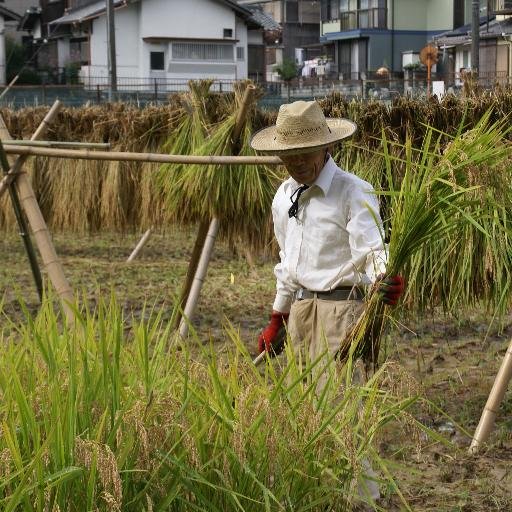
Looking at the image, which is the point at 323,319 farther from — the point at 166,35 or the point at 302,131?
the point at 166,35

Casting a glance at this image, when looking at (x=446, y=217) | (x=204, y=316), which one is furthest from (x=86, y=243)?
(x=446, y=217)

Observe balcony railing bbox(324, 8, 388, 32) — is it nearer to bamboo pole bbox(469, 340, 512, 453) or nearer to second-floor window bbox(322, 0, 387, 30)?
second-floor window bbox(322, 0, 387, 30)

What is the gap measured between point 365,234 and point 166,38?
47149mm

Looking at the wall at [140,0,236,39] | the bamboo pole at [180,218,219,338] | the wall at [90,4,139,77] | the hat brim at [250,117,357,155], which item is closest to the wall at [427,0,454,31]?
the wall at [140,0,236,39]

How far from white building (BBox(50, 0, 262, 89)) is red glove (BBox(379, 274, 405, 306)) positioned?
1770 inches

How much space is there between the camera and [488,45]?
41.6 metres

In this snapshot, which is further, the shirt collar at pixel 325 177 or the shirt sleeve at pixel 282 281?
the shirt sleeve at pixel 282 281

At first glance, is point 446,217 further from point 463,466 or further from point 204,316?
point 204,316

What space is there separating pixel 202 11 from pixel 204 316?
4388cm

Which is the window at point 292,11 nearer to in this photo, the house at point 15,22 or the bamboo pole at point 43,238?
the house at point 15,22

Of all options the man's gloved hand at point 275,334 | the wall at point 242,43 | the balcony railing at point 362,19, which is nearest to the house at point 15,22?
the wall at point 242,43

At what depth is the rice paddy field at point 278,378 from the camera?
325cm

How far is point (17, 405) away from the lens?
11.1 ft

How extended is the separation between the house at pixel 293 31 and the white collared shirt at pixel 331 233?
59469mm
